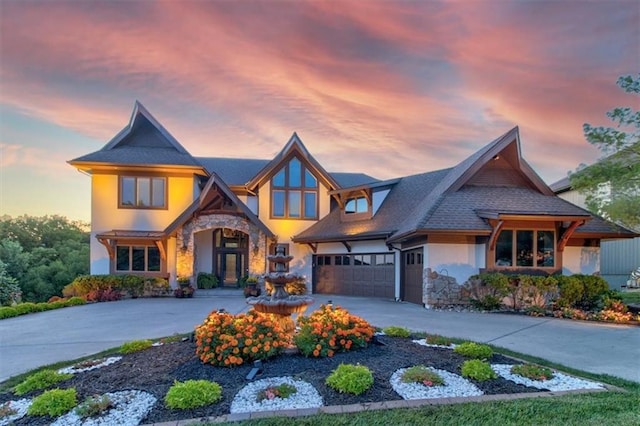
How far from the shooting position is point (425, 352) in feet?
19.7

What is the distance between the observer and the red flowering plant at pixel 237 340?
208 inches

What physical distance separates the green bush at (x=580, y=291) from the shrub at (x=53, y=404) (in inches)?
501

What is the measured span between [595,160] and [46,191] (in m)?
21.8

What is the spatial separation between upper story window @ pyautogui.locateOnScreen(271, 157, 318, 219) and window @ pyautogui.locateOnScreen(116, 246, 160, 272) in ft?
19.1

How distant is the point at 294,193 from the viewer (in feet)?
62.2

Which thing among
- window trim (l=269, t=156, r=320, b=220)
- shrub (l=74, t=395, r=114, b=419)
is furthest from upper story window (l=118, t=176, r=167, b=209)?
shrub (l=74, t=395, r=114, b=419)

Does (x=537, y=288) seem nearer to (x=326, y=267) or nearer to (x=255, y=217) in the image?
(x=326, y=267)

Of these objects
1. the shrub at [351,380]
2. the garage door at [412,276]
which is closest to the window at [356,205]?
the garage door at [412,276]

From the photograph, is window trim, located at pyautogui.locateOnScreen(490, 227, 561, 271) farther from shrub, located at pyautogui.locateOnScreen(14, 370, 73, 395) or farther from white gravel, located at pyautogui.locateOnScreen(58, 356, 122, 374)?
shrub, located at pyautogui.locateOnScreen(14, 370, 73, 395)

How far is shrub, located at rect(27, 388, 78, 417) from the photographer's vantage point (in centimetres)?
391

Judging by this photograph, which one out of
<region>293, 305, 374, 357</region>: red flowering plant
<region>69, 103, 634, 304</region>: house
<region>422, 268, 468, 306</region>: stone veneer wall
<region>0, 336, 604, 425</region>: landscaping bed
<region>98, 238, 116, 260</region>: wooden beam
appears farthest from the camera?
<region>98, 238, 116, 260</region>: wooden beam

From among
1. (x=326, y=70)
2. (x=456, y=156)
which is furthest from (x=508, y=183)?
(x=326, y=70)

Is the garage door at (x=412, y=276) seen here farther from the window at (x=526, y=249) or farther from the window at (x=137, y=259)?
the window at (x=137, y=259)

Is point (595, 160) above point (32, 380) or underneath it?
above
